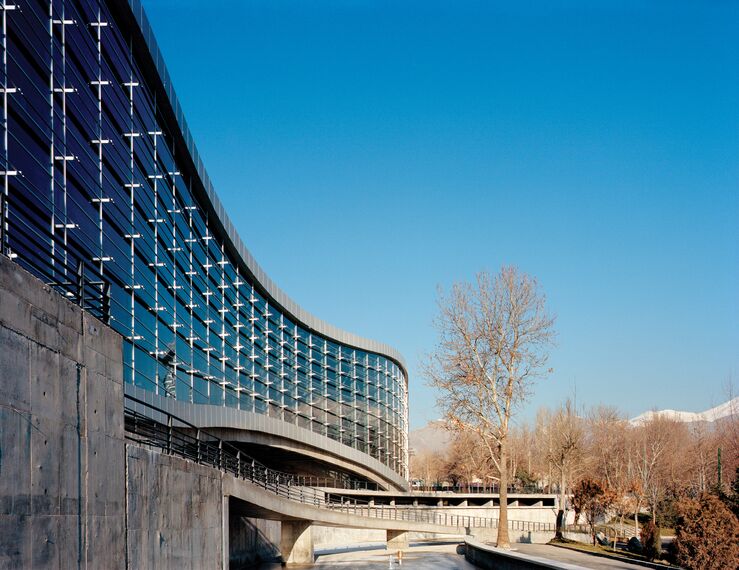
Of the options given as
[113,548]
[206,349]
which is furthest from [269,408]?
[113,548]

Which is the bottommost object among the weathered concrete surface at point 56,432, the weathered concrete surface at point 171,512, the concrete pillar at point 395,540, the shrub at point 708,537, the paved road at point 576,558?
the concrete pillar at point 395,540

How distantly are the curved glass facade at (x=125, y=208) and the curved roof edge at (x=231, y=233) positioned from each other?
6.7 inches

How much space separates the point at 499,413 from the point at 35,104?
30908mm

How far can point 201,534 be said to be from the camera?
19.3 meters

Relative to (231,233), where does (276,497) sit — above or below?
below

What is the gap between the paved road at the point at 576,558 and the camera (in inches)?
1396

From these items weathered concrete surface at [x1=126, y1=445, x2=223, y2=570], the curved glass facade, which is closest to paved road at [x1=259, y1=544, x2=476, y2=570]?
the curved glass facade

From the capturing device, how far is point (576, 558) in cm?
4041

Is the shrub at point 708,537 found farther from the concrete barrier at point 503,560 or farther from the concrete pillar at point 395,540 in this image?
the concrete pillar at point 395,540

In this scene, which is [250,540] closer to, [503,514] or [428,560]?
[428,560]

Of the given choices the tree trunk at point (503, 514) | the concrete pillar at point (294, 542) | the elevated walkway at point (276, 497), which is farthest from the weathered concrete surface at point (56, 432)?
the tree trunk at point (503, 514)

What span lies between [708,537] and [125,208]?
23272mm

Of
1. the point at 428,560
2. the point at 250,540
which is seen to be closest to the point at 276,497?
the point at 250,540

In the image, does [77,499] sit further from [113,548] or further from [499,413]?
[499,413]
